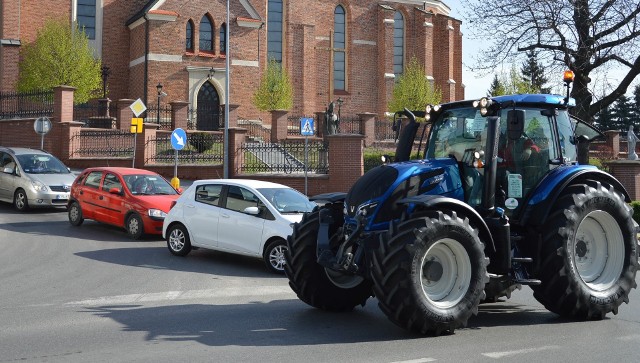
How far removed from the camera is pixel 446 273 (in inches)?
316

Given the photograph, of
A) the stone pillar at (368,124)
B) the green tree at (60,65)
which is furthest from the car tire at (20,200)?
the stone pillar at (368,124)

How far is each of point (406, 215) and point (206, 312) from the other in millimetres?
2828

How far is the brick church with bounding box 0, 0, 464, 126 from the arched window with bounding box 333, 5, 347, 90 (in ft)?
0.23

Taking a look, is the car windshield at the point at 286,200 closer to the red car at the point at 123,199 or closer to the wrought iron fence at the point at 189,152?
the red car at the point at 123,199

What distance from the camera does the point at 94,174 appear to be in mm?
18906

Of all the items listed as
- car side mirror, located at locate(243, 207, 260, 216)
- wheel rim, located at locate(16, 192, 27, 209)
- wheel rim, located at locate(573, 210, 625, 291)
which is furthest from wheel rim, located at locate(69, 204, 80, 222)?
wheel rim, located at locate(573, 210, 625, 291)

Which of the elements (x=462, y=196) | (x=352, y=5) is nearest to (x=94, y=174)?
(x=462, y=196)

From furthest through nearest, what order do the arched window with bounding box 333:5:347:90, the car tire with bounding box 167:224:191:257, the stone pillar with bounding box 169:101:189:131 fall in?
1. the arched window with bounding box 333:5:347:90
2. the stone pillar with bounding box 169:101:189:131
3. the car tire with bounding box 167:224:191:257

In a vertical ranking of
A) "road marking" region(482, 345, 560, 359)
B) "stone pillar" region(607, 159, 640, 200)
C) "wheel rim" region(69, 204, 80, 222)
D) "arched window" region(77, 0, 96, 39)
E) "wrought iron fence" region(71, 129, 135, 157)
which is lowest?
"road marking" region(482, 345, 560, 359)

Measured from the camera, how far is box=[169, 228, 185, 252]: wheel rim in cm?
1487

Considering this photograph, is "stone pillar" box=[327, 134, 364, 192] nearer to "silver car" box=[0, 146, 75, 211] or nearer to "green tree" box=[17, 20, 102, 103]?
"silver car" box=[0, 146, 75, 211]

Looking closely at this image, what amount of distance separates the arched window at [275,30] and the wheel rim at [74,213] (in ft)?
106

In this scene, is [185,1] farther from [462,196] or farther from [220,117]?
[462,196]

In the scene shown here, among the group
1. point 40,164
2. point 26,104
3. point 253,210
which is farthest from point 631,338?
point 26,104
